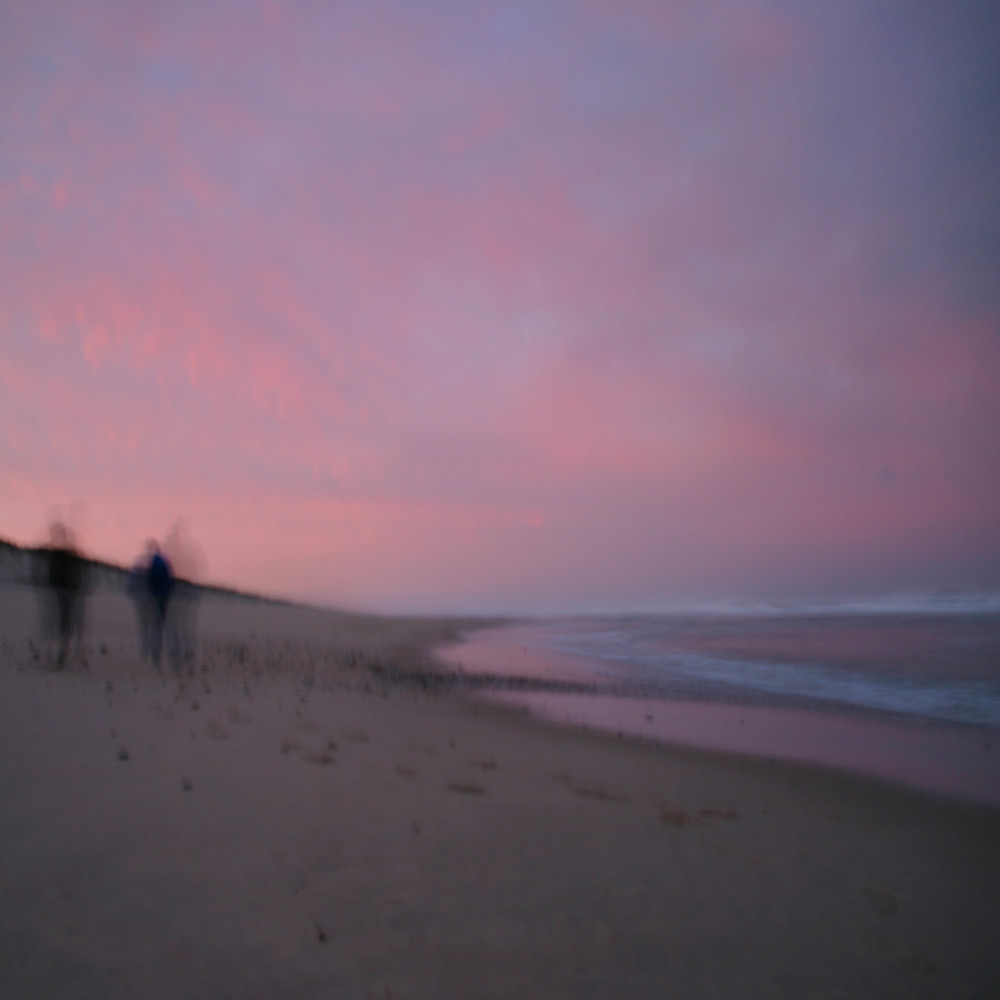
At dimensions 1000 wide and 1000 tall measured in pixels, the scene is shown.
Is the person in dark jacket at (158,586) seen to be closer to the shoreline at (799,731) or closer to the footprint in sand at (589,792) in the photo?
A: the shoreline at (799,731)

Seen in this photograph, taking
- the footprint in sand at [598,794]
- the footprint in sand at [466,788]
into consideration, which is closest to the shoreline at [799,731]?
the footprint in sand at [598,794]

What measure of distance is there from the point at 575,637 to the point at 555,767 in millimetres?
27387

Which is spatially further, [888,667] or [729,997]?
[888,667]

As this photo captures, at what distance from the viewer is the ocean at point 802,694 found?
10.2m

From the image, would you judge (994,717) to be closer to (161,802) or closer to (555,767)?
(555,767)

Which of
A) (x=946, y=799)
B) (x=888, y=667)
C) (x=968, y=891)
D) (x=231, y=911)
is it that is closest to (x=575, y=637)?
(x=888, y=667)

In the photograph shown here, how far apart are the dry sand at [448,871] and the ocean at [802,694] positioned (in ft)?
6.28

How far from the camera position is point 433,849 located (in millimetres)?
5070

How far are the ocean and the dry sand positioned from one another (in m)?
1.92

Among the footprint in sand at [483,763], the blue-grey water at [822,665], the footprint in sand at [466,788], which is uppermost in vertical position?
the footprint in sand at [466,788]

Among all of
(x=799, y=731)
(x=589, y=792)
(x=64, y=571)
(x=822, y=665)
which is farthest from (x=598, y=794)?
(x=822, y=665)

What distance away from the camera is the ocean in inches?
402

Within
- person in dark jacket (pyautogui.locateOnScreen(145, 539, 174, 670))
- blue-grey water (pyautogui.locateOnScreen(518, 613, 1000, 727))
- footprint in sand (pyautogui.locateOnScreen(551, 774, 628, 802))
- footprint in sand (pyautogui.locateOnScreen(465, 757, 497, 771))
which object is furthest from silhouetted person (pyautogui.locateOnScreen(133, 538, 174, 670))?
blue-grey water (pyautogui.locateOnScreen(518, 613, 1000, 727))

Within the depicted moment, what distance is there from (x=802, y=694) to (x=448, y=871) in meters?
13.7
